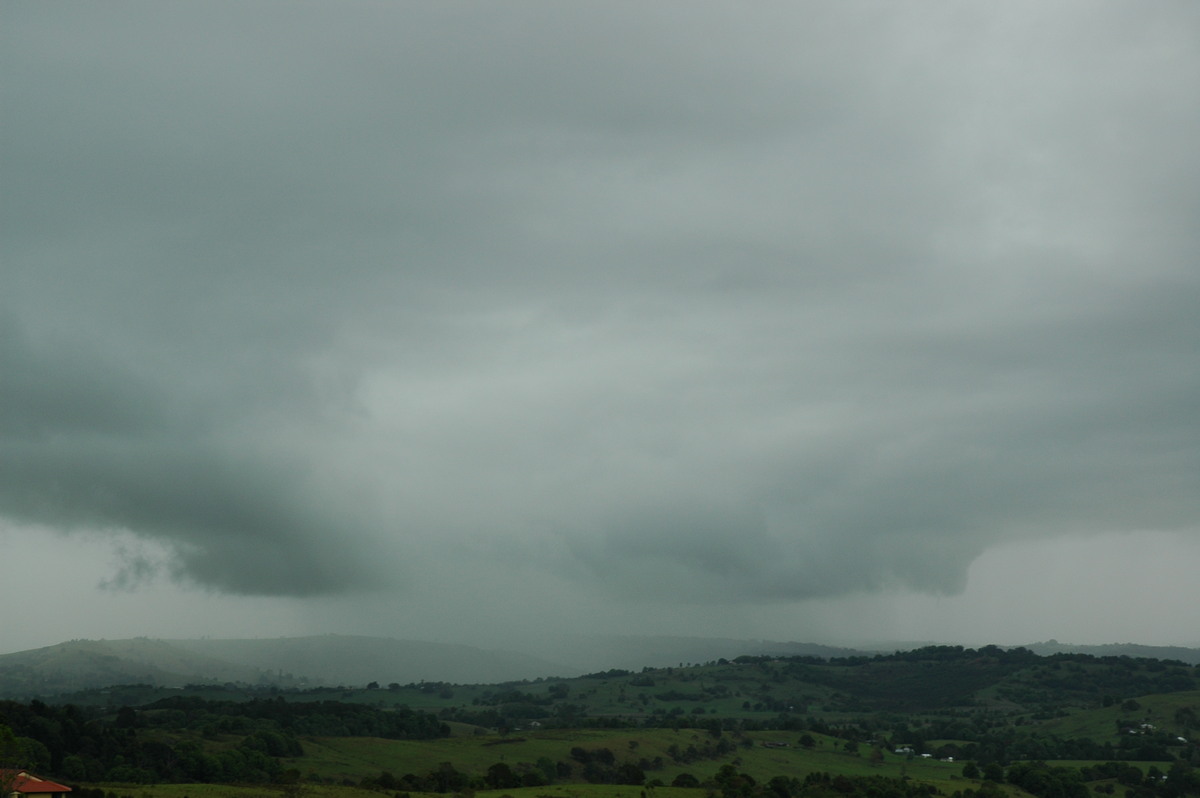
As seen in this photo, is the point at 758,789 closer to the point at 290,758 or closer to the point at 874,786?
the point at 874,786

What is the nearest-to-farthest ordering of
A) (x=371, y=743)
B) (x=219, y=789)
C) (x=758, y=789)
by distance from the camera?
1. (x=219, y=789)
2. (x=758, y=789)
3. (x=371, y=743)

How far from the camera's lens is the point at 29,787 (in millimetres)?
91250

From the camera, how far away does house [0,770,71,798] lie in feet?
280

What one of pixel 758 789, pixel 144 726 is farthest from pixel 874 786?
pixel 144 726

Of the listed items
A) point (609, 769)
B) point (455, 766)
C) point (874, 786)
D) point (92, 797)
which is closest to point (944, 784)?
point (874, 786)

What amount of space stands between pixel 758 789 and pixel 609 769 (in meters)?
33.9

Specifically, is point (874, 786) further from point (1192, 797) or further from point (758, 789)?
point (1192, 797)

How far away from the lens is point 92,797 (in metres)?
92.1

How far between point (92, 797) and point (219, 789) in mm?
17181

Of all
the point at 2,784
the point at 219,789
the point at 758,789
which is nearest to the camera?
the point at 2,784

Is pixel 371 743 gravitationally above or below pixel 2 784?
below

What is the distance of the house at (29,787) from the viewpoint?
85.4 meters

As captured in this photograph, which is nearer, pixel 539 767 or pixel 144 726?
pixel 539 767

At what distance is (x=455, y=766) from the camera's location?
172375mm
